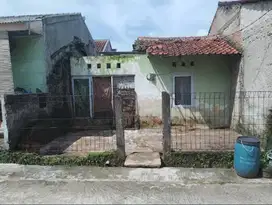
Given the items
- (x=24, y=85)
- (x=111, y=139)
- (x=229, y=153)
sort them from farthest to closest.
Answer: (x=24, y=85) < (x=111, y=139) < (x=229, y=153)

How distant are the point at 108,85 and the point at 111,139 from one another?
3.05m

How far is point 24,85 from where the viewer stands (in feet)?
32.1

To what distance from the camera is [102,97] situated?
1133 cm

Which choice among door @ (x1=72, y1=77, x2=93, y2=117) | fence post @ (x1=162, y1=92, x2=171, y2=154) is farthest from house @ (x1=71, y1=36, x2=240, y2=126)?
fence post @ (x1=162, y1=92, x2=171, y2=154)

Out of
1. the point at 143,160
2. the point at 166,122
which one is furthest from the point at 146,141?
the point at 166,122

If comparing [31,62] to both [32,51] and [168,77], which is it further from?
[168,77]

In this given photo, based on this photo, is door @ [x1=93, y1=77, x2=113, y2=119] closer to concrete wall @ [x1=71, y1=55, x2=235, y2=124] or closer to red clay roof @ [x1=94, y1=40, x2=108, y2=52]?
concrete wall @ [x1=71, y1=55, x2=235, y2=124]

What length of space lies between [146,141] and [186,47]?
4022mm

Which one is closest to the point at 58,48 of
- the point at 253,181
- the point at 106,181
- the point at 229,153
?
the point at 106,181

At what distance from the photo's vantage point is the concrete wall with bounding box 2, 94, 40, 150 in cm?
711

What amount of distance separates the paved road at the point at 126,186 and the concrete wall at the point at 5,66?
2.76 m

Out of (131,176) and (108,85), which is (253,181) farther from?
(108,85)

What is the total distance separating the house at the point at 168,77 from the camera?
10688 mm

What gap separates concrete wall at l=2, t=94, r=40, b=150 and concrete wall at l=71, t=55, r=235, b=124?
3.33 meters
